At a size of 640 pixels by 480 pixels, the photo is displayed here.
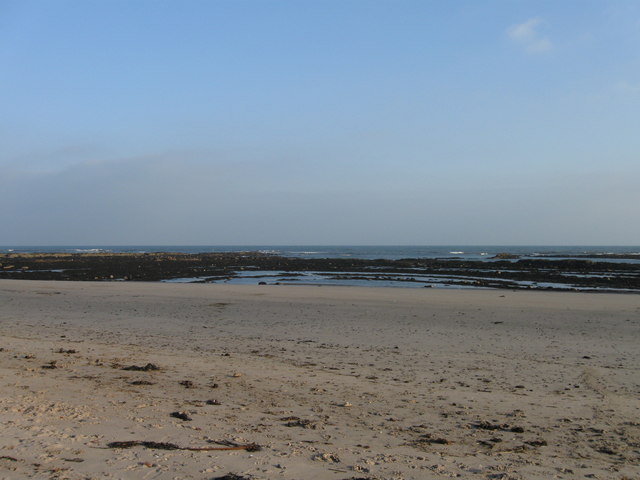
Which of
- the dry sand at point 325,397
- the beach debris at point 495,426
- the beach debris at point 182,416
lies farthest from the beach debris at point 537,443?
the beach debris at point 182,416

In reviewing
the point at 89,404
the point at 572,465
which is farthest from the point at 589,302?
the point at 89,404

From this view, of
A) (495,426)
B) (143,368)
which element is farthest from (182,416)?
(495,426)

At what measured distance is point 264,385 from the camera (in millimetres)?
7902

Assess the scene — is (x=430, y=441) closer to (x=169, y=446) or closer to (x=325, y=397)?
(x=325, y=397)

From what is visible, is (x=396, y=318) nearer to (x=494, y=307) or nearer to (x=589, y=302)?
(x=494, y=307)

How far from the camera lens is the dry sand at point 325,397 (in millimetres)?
4867

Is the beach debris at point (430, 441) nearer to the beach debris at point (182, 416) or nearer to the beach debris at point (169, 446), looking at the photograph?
the beach debris at point (169, 446)

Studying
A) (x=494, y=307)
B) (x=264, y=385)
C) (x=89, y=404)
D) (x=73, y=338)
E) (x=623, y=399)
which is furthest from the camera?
(x=494, y=307)

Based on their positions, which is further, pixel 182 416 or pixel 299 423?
pixel 182 416

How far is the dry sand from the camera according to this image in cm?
487

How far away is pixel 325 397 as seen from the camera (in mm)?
7266

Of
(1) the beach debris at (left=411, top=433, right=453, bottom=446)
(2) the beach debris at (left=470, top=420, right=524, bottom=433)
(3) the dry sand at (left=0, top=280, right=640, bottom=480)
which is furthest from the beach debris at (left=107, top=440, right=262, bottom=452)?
(2) the beach debris at (left=470, top=420, right=524, bottom=433)

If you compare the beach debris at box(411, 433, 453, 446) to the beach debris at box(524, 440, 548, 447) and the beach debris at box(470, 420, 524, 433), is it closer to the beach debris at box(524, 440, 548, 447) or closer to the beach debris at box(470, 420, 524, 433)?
the beach debris at box(470, 420, 524, 433)

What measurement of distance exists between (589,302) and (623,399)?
14.7 metres
